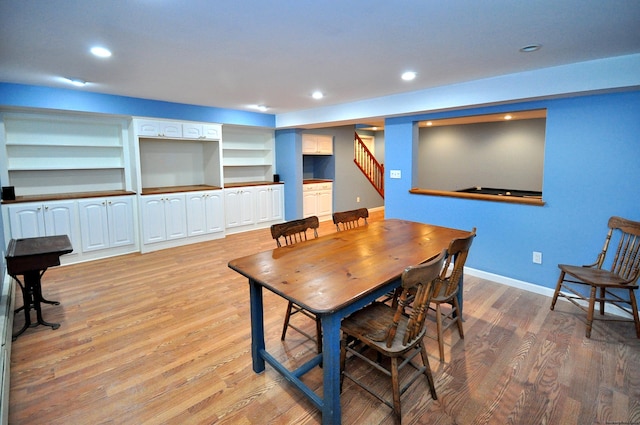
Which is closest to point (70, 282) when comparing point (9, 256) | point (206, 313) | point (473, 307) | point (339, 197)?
point (9, 256)

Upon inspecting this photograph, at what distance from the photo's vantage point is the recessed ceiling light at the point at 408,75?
319 centimetres

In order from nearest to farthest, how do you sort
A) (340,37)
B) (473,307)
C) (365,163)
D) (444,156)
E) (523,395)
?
1. (523,395)
2. (340,37)
3. (473,307)
4. (444,156)
5. (365,163)

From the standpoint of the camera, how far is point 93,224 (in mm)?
4398

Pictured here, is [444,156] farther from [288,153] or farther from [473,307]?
[473,307]

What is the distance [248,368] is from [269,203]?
441 centimetres

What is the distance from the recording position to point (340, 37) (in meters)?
2.28

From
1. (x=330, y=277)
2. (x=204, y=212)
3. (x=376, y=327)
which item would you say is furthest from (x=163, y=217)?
(x=376, y=327)

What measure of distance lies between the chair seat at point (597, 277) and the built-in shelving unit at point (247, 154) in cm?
519

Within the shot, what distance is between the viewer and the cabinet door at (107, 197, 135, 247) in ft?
14.9

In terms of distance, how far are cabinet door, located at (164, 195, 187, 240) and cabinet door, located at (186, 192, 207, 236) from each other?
8 centimetres

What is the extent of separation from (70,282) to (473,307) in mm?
4271

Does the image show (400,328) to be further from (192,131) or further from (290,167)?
(290,167)

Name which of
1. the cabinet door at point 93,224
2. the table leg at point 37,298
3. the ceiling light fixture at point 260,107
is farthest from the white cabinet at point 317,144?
the table leg at point 37,298

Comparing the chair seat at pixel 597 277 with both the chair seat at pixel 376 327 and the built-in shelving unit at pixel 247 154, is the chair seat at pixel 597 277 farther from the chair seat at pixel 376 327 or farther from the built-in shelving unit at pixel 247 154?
the built-in shelving unit at pixel 247 154
